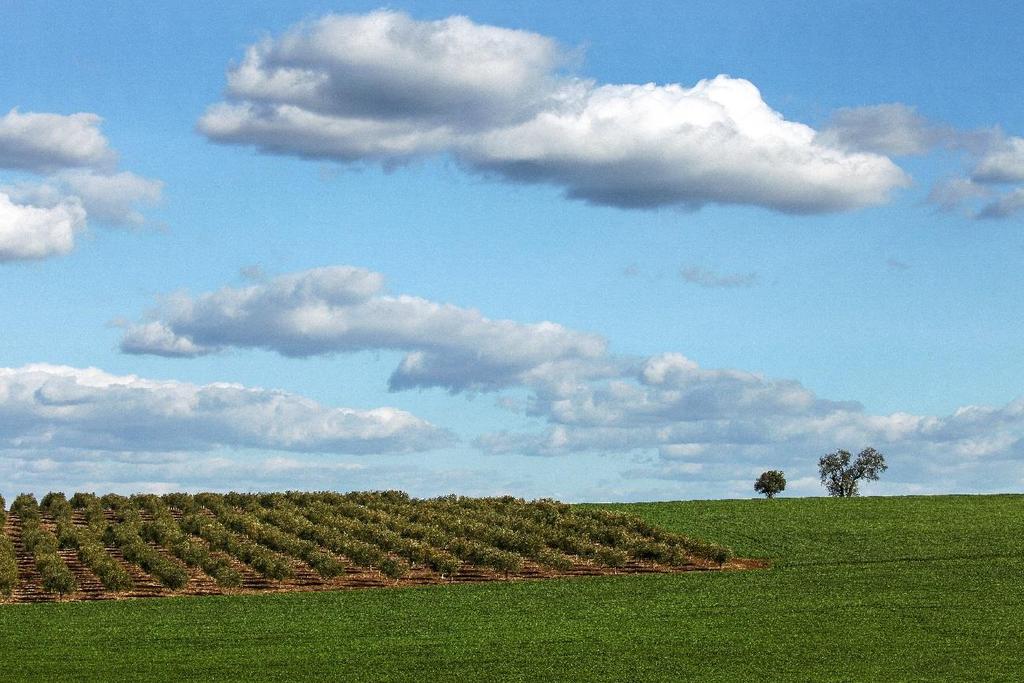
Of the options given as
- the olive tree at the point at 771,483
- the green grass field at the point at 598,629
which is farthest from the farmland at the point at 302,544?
the olive tree at the point at 771,483

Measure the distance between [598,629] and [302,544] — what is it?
51.5 ft

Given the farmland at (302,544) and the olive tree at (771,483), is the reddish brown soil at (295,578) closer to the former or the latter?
the farmland at (302,544)

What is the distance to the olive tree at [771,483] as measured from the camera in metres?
59.2

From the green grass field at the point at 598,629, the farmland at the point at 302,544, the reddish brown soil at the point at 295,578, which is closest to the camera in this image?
the green grass field at the point at 598,629

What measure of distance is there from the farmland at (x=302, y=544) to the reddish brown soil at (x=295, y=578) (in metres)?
0.06

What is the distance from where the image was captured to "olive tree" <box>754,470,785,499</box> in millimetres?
59250

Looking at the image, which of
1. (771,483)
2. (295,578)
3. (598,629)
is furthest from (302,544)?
(771,483)

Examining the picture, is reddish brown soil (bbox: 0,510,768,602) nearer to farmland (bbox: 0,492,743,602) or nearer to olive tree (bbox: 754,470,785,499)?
farmland (bbox: 0,492,743,602)

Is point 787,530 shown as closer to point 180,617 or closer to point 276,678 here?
point 180,617

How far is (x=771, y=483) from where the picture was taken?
59312mm

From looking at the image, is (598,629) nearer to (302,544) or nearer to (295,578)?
(295,578)

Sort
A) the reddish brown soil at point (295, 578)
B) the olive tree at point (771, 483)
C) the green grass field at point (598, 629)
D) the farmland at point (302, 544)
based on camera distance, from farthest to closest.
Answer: the olive tree at point (771, 483) < the farmland at point (302, 544) < the reddish brown soil at point (295, 578) < the green grass field at point (598, 629)

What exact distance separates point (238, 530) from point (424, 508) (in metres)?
7.30

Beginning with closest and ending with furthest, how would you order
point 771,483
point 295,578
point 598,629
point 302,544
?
point 598,629 < point 295,578 < point 302,544 < point 771,483
